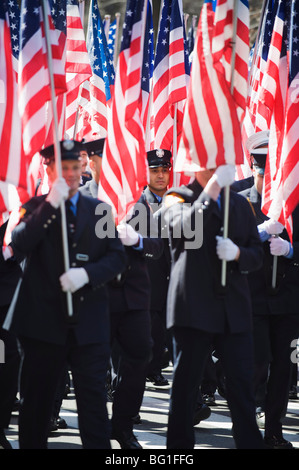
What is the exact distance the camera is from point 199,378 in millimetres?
5688

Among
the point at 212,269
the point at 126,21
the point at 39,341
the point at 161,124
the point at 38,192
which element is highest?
the point at 126,21

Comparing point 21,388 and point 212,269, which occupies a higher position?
point 212,269

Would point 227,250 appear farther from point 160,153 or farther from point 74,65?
point 74,65

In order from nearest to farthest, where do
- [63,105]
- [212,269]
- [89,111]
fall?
1. [212,269]
2. [63,105]
3. [89,111]

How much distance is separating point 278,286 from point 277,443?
122 cm

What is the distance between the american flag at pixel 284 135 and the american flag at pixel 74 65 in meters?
3.06

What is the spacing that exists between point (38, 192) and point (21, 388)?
12.9ft

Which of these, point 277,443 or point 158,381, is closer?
point 277,443

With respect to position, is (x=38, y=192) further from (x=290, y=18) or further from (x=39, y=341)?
(x=39, y=341)

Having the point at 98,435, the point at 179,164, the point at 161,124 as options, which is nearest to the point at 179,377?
the point at 98,435

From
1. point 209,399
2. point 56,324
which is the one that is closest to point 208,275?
point 56,324

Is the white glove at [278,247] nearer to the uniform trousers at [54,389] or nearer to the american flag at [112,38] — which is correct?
the uniform trousers at [54,389]

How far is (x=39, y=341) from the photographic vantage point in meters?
5.28

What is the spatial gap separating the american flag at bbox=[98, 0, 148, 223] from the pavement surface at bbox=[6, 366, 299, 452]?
1.83 meters
